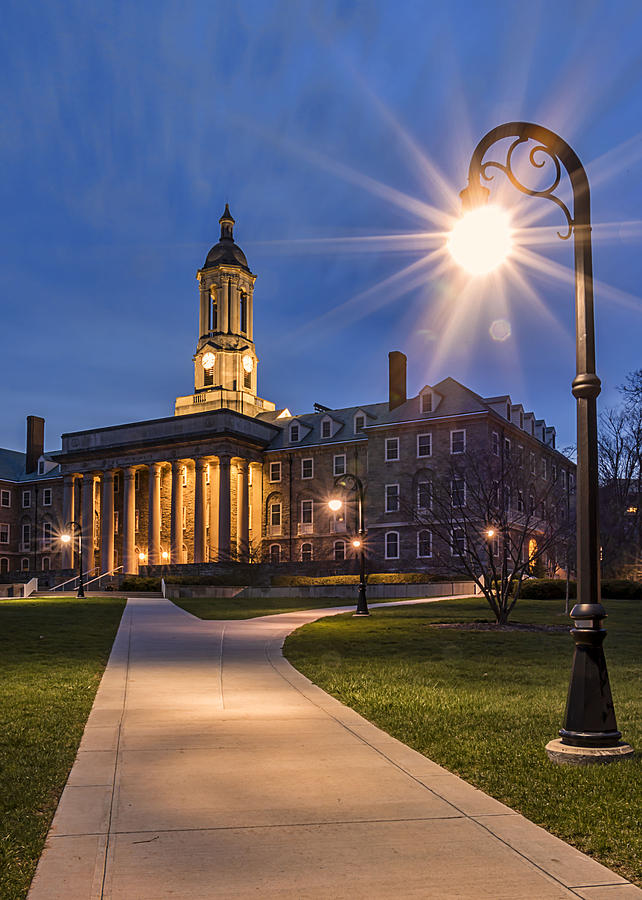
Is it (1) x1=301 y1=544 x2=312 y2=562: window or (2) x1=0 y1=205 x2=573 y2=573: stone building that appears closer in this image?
(2) x1=0 y1=205 x2=573 y2=573: stone building

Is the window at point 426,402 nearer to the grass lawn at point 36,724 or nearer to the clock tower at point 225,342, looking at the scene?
the clock tower at point 225,342

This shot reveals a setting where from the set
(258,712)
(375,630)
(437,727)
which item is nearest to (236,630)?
(375,630)

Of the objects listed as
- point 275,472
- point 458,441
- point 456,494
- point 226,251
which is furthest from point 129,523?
point 456,494

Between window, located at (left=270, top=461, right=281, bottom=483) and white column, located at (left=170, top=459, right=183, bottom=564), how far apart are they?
8.28 meters

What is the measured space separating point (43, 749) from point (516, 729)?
16.1 ft

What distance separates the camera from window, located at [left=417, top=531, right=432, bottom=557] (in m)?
63.7

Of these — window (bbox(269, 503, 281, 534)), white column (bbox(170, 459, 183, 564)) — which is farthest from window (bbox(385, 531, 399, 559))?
white column (bbox(170, 459, 183, 564))

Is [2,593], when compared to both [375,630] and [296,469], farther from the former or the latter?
[375,630]

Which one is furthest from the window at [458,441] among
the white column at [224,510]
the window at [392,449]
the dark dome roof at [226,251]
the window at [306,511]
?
the dark dome roof at [226,251]

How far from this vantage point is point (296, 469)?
7694 cm

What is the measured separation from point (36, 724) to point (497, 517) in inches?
824

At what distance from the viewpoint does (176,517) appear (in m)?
75.8

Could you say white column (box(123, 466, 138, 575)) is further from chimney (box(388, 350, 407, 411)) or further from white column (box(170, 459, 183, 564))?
chimney (box(388, 350, 407, 411))

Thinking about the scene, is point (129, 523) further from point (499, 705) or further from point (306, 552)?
point (499, 705)
